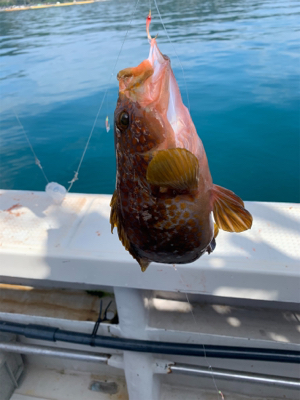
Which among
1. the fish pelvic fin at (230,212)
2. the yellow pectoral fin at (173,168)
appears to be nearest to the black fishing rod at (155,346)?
the fish pelvic fin at (230,212)

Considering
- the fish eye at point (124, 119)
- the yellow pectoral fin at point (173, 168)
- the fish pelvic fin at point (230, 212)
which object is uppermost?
the fish eye at point (124, 119)

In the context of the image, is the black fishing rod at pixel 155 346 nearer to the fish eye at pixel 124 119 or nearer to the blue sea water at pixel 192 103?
the fish eye at pixel 124 119

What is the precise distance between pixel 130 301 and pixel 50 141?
21.1 feet

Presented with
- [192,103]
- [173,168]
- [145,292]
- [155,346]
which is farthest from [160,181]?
[192,103]

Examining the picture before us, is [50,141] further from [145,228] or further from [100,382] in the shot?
[145,228]

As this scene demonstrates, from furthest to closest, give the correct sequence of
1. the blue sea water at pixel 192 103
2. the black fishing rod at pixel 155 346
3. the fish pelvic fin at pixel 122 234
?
the blue sea water at pixel 192 103, the black fishing rod at pixel 155 346, the fish pelvic fin at pixel 122 234

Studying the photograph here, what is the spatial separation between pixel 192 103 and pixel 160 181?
814 centimetres

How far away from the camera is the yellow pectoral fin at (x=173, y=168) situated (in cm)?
104

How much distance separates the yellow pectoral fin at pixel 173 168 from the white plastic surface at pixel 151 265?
996 millimetres

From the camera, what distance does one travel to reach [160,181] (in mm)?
1099

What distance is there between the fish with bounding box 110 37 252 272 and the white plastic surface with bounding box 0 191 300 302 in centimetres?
75

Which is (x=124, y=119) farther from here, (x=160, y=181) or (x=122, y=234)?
(x=122, y=234)

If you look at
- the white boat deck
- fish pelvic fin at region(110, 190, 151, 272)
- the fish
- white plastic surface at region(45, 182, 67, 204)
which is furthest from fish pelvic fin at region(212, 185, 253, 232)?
white plastic surface at region(45, 182, 67, 204)

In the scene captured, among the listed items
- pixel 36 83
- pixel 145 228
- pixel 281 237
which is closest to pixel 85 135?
pixel 36 83
